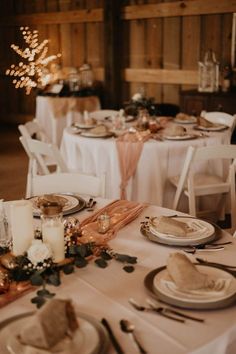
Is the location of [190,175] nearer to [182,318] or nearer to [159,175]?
[159,175]

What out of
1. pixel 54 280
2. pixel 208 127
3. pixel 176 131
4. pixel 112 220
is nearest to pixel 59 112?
pixel 208 127

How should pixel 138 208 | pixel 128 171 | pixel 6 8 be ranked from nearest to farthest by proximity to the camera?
pixel 138 208, pixel 128 171, pixel 6 8

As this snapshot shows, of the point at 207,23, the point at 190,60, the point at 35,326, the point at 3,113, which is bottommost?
the point at 3,113

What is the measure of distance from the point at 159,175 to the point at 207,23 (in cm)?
297

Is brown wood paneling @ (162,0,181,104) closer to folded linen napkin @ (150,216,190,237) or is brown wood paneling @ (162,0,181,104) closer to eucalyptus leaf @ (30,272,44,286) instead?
folded linen napkin @ (150,216,190,237)

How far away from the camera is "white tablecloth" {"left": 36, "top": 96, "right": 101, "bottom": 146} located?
638 cm

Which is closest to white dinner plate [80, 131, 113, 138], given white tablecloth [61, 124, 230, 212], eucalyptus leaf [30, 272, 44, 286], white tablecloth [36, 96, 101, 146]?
white tablecloth [61, 124, 230, 212]

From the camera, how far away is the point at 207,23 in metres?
5.78

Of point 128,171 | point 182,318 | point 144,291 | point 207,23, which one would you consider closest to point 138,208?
point 144,291

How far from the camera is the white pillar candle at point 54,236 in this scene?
4.94 ft

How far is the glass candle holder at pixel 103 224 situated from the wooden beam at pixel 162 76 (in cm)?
447

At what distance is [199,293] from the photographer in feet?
4.33

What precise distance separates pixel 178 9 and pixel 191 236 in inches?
191

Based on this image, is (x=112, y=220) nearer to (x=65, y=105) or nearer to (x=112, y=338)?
(x=112, y=338)
